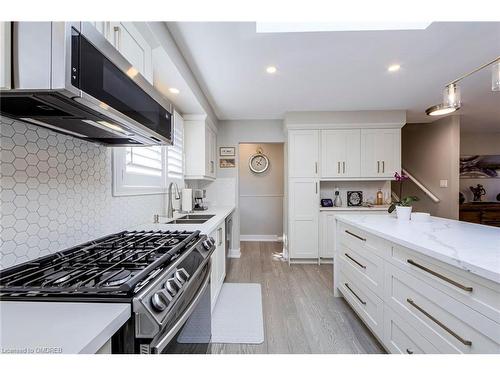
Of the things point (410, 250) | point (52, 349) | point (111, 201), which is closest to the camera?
point (52, 349)

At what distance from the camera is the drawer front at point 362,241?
5.05 feet

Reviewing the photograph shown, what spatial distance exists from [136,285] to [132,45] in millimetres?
1359

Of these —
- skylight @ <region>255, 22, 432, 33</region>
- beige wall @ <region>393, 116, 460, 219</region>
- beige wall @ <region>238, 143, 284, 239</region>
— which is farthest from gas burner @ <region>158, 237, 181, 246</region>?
beige wall @ <region>393, 116, 460, 219</region>

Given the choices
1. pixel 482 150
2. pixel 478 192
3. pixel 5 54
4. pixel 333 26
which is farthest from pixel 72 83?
pixel 482 150

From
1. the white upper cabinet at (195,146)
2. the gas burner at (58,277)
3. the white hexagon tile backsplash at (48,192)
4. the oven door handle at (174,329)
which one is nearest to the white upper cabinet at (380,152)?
the white upper cabinet at (195,146)

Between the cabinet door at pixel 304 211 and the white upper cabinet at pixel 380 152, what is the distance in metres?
0.92

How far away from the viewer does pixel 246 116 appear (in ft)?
13.1

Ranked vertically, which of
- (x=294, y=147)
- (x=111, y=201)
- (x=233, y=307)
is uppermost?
(x=294, y=147)

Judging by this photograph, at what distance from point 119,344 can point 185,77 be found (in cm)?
218

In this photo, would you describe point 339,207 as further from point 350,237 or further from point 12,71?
point 12,71

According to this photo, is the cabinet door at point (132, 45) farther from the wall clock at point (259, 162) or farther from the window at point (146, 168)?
the wall clock at point (259, 162)

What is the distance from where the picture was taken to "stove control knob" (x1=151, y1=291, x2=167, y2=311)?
0.70 m
